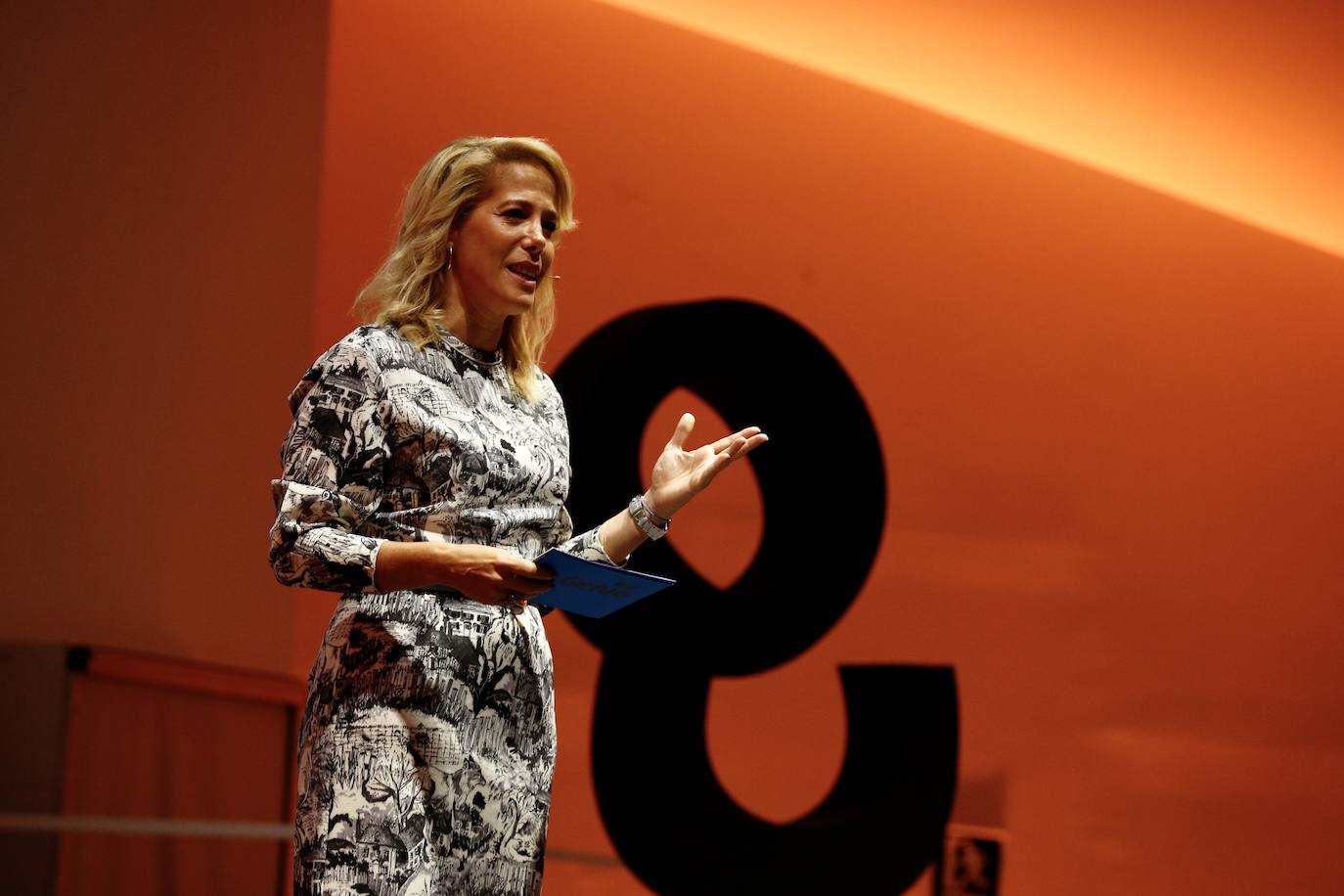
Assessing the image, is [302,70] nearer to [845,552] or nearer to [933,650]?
Result: [845,552]

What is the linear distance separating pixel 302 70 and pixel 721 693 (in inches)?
71.7

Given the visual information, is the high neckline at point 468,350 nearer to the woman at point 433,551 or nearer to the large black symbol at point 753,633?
the woman at point 433,551

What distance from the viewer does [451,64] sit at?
3582mm

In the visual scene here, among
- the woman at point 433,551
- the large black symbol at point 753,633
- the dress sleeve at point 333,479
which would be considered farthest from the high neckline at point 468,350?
the large black symbol at point 753,633

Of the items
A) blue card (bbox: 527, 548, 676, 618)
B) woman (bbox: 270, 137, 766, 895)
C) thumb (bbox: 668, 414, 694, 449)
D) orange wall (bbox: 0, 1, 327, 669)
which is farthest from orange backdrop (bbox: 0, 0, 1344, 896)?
blue card (bbox: 527, 548, 676, 618)

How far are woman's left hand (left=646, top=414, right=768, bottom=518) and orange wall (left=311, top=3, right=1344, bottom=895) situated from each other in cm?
165

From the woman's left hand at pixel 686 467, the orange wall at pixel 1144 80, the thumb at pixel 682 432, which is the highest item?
the orange wall at pixel 1144 80

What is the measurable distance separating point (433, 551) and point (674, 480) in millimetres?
444

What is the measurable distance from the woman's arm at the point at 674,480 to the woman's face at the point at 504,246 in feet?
0.89

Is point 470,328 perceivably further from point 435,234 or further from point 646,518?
point 646,518

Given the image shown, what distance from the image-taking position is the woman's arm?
73.5 inches

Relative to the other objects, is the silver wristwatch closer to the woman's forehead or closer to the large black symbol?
the woman's forehead

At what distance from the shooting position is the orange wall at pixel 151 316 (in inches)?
127

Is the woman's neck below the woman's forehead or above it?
below
